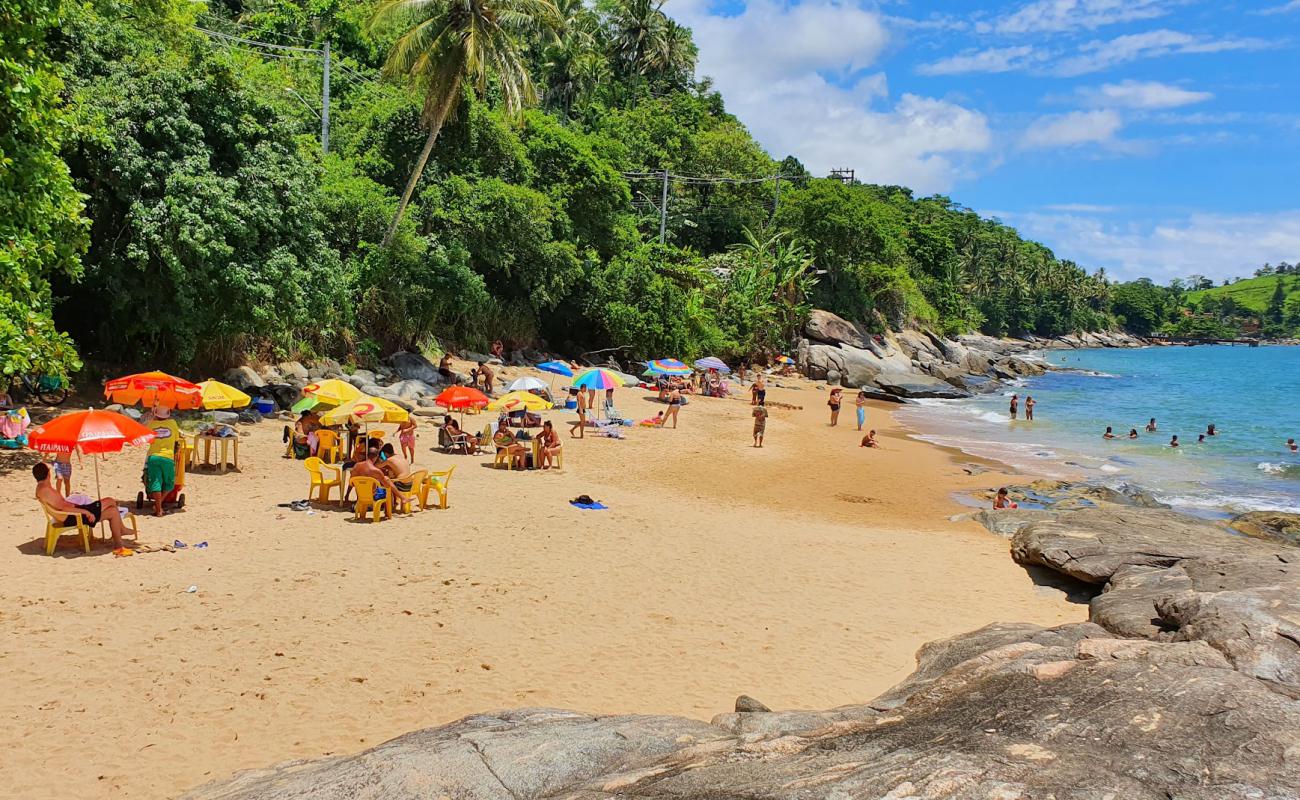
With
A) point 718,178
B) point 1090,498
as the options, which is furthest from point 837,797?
point 718,178

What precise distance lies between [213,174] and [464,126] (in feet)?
47.8

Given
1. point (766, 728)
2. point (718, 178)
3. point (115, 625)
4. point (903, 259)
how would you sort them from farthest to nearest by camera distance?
1. point (903, 259)
2. point (718, 178)
3. point (115, 625)
4. point (766, 728)

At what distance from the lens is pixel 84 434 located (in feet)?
32.7

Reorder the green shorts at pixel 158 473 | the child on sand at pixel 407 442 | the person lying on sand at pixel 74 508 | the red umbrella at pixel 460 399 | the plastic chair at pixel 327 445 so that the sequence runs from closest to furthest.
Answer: the person lying on sand at pixel 74 508
the green shorts at pixel 158 473
the plastic chair at pixel 327 445
the child on sand at pixel 407 442
the red umbrella at pixel 460 399

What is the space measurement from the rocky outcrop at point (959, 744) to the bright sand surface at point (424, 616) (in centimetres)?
144

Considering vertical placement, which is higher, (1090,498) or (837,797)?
(837,797)

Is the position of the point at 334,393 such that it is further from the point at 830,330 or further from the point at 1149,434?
the point at 830,330

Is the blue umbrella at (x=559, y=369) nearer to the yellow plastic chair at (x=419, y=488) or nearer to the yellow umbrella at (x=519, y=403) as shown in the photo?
the yellow umbrella at (x=519, y=403)

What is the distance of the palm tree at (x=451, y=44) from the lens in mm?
22938

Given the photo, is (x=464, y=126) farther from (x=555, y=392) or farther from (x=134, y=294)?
(x=134, y=294)

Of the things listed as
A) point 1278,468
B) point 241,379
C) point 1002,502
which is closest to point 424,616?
point 1002,502

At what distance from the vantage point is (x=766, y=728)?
5473 mm

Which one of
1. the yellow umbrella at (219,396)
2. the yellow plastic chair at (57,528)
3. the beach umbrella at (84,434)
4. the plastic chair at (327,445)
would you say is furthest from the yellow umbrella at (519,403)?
the yellow plastic chair at (57,528)

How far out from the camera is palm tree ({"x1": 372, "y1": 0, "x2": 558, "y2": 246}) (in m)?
22.9
